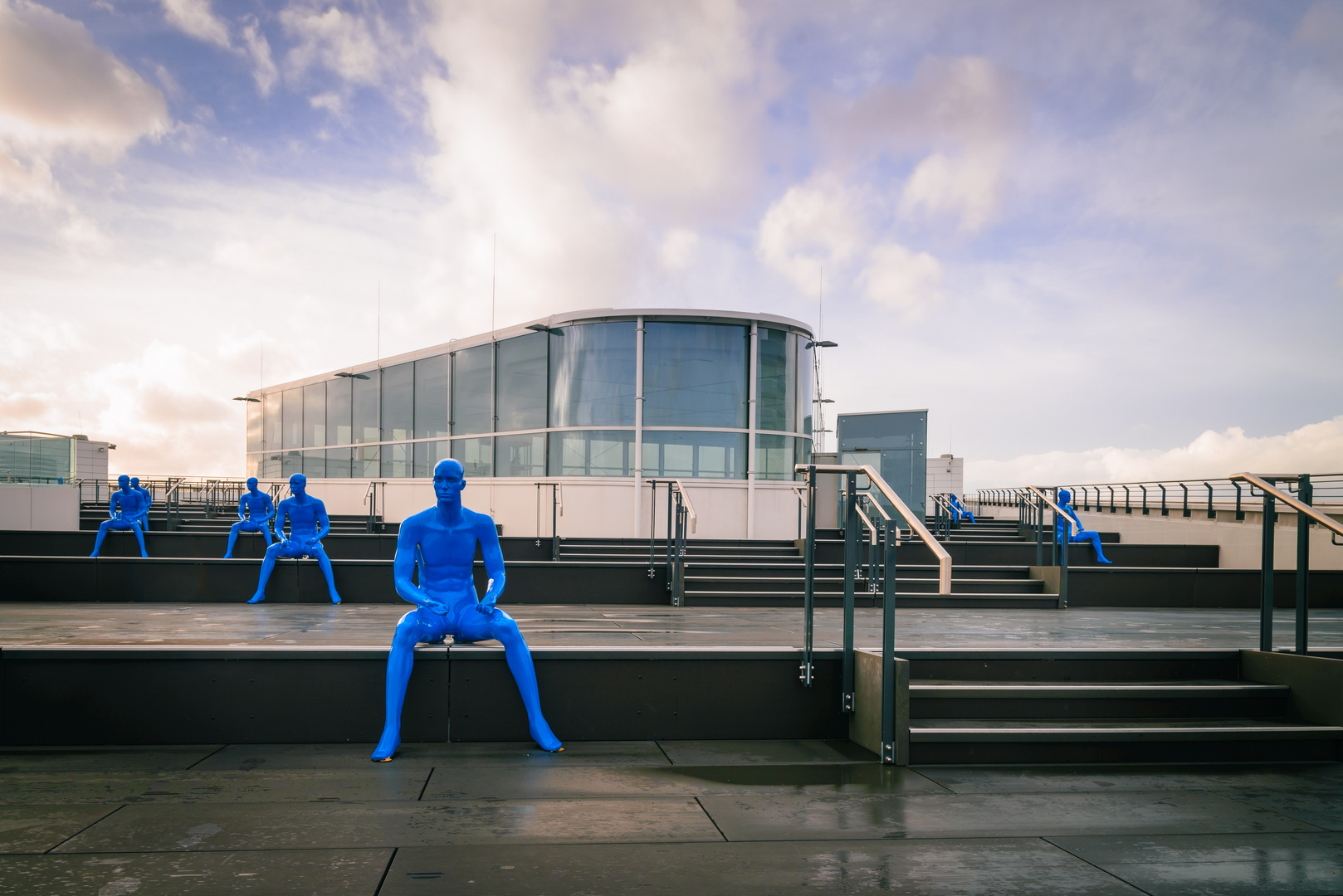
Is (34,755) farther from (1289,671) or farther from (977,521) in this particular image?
(977,521)

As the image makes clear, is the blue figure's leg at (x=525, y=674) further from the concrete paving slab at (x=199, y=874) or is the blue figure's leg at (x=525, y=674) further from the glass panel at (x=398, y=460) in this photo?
the glass panel at (x=398, y=460)

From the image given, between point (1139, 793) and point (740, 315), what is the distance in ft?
46.9

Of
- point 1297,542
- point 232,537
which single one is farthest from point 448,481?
point 232,537

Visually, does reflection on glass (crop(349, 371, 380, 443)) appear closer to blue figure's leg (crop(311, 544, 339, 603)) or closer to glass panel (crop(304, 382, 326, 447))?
glass panel (crop(304, 382, 326, 447))

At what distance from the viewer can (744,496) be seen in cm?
1795

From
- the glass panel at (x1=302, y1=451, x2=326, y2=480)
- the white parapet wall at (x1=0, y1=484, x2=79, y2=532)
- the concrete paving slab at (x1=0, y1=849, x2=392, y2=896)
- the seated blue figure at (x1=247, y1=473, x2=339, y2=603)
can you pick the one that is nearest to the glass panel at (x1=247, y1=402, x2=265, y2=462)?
the glass panel at (x1=302, y1=451, x2=326, y2=480)

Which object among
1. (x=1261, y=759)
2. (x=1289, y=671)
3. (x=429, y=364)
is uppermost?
(x=429, y=364)

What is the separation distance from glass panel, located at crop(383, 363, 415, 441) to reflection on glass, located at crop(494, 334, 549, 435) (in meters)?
3.89

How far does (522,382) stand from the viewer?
19.9 m

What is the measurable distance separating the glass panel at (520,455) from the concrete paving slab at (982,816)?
1527cm

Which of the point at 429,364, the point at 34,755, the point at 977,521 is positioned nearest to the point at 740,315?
the point at 429,364

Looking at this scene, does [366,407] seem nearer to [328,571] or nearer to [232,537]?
[232,537]

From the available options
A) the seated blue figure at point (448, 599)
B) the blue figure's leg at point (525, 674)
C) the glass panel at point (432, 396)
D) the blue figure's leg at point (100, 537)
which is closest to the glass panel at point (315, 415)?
the glass panel at point (432, 396)

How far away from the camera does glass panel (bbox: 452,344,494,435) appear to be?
67.9 ft
